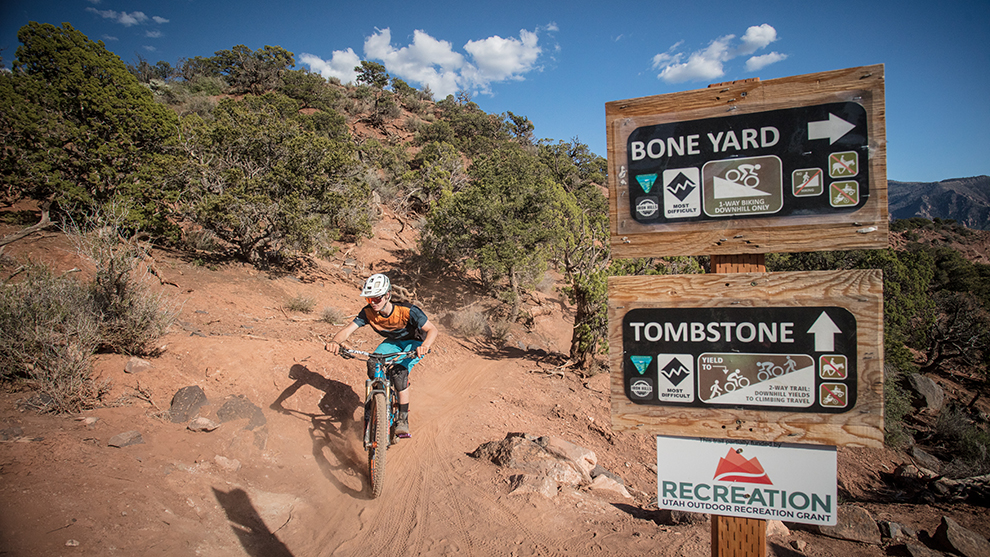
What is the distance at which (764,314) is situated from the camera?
1.81 m

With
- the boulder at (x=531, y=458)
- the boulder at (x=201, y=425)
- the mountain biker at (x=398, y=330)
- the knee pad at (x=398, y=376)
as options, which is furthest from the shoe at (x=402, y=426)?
the boulder at (x=201, y=425)

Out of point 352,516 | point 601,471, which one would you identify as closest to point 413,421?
point 352,516

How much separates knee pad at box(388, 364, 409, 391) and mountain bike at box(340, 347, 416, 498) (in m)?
0.07

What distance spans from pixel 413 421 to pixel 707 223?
5486 millimetres

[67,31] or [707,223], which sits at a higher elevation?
[67,31]

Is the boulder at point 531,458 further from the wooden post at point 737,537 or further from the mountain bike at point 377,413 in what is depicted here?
the wooden post at point 737,537

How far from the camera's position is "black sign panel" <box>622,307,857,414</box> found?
175cm

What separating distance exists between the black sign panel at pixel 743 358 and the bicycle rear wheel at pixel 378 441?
2968 millimetres

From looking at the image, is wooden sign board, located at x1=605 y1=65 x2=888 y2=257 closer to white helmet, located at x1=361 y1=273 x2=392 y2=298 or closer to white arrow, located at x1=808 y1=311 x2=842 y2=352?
white arrow, located at x1=808 y1=311 x2=842 y2=352

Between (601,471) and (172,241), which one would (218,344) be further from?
(172,241)

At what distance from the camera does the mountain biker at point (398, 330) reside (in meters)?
4.46

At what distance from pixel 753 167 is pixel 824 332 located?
2.46ft

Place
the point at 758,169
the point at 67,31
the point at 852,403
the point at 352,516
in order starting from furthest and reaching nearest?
1. the point at 67,31
2. the point at 352,516
3. the point at 758,169
4. the point at 852,403

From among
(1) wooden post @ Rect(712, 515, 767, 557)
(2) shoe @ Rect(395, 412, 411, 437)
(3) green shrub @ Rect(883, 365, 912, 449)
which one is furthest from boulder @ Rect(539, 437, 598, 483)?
(3) green shrub @ Rect(883, 365, 912, 449)
